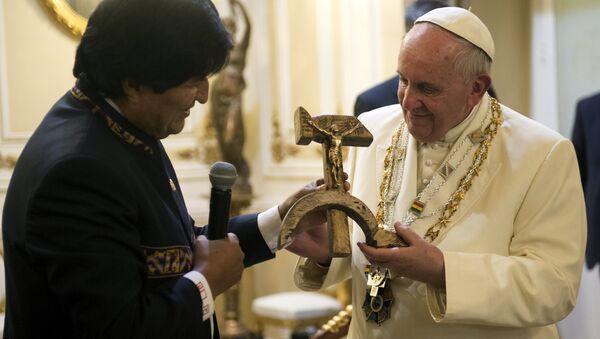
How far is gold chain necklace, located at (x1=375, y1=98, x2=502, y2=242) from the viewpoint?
2799mm

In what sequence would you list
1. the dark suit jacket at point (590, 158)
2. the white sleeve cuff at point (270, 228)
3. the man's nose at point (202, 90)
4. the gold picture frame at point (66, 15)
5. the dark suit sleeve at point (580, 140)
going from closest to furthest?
1. the man's nose at point (202, 90)
2. the white sleeve cuff at point (270, 228)
3. the dark suit jacket at point (590, 158)
4. the dark suit sleeve at point (580, 140)
5. the gold picture frame at point (66, 15)

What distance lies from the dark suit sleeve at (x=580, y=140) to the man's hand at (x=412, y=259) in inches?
125

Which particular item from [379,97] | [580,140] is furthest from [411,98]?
[580,140]

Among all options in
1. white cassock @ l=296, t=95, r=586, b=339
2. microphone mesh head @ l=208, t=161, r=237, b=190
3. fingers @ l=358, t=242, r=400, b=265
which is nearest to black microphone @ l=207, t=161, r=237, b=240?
microphone mesh head @ l=208, t=161, r=237, b=190

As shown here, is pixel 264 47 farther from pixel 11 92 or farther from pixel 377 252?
pixel 377 252

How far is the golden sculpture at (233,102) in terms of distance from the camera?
270 inches

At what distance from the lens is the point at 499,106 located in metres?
3.00

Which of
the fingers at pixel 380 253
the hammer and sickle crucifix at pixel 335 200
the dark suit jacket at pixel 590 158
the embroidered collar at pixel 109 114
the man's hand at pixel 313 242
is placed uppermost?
the embroidered collar at pixel 109 114

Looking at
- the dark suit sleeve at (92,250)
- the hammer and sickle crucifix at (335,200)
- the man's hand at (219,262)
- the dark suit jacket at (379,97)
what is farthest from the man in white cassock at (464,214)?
the dark suit jacket at (379,97)

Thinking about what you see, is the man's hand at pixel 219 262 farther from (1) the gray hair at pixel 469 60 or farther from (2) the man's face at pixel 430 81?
(1) the gray hair at pixel 469 60

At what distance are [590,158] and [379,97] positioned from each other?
1.87 metres

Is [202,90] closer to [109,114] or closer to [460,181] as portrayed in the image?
[109,114]

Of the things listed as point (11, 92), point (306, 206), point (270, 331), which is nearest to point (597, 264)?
point (270, 331)

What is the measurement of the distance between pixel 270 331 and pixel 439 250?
420cm
